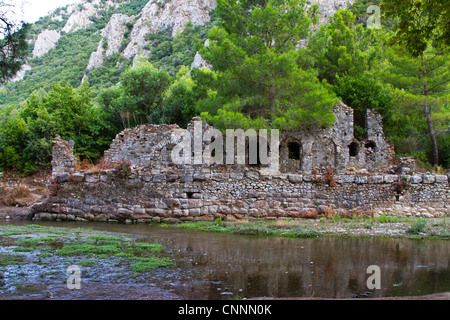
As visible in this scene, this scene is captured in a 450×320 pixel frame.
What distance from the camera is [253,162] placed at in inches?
829

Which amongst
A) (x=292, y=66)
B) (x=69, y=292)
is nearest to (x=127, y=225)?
(x=69, y=292)

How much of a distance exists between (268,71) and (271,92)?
1.69 metres

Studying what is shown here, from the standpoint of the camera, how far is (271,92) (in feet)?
63.2

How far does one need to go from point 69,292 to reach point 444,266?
672cm

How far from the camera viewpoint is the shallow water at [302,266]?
5.09 metres

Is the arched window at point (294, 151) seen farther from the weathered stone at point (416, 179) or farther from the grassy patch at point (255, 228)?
the grassy patch at point (255, 228)

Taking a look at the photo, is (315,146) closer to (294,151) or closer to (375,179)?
(294,151)

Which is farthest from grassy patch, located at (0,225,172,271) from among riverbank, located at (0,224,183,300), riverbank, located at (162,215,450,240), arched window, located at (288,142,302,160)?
arched window, located at (288,142,302,160)

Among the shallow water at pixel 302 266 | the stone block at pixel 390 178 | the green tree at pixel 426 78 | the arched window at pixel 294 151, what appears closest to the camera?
the shallow water at pixel 302 266

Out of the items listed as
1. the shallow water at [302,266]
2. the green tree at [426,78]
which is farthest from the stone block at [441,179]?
the green tree at [426,78]

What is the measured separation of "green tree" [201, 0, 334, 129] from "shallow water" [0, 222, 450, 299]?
9211 millimetres

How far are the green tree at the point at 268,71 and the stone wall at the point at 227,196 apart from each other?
4655 mm

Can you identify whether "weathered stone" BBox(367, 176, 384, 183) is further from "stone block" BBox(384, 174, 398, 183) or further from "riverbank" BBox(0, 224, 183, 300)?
"riverbank" BBox(0, 224, 183, 300)

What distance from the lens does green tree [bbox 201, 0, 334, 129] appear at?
58.5ft
